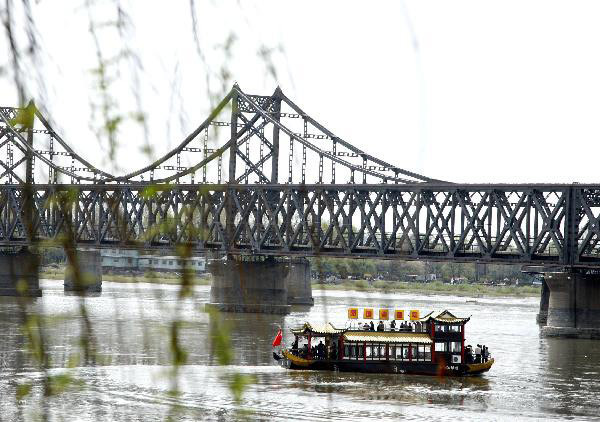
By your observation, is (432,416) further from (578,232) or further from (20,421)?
(578,232)

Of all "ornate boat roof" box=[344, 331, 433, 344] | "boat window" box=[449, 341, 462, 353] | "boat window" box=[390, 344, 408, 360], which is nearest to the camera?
"boat window" box=[390, 344, 408, 360]

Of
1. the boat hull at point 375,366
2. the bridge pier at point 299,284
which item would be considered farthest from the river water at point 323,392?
the bridge pier at point 299,284

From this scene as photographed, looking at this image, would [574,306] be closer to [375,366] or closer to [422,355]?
[422,355]

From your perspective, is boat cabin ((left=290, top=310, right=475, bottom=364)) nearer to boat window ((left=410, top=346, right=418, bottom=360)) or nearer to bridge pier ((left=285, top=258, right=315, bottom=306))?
boat window ((left=410, top=346, right=418, bottom=360))

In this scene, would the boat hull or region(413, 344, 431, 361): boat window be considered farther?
region(413, 344, 431, 361): boat window

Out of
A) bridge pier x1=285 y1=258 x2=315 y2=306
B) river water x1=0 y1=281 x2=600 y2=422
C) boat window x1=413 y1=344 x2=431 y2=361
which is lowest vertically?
river water x1=0 y1=281 x2=600 y2=422

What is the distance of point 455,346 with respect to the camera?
202 ft

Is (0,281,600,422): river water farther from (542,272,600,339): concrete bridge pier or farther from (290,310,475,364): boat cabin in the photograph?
(542,272,600,339): concrete bridge pier

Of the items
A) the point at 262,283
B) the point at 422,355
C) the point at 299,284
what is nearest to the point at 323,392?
the point at 422,355

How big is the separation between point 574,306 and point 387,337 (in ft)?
81.4

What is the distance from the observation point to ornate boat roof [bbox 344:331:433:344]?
2375 inches

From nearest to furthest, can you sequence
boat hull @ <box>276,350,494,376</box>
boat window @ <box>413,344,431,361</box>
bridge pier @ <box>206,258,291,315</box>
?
boat hull @ <box>276,350,494,376</box> < boat window @ <box>413,344,431,361</box> < bridge pier @ <box>206,258,291,315</box>

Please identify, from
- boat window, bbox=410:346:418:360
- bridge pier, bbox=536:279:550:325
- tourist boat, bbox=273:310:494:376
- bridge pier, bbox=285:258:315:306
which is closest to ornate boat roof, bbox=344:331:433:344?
tourist boat, bbox=273:310:494:376

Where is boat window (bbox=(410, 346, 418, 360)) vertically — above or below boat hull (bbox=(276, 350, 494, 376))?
above
